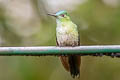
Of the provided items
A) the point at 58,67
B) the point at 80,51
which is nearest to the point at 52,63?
the point at 58,67

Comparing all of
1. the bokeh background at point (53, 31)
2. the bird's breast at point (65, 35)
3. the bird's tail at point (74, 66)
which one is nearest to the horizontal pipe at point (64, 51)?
the bird's tail at point (74, 66)

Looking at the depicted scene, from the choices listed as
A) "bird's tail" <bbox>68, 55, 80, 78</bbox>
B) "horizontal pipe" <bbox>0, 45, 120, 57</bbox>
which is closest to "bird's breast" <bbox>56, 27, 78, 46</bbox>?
"bird's tail" <bbox>68, 55, 80, 78</bbox>

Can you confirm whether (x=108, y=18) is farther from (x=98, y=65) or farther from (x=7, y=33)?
(x=7, y=33)

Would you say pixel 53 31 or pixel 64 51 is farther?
pixel 53 31

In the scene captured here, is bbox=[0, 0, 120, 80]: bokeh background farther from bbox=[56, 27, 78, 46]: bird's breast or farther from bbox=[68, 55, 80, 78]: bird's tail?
bbox=[68, 55, 80, 78]: bird's tail

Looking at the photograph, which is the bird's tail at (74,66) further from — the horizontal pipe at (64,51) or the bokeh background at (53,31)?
the bokeh background at (53,31)

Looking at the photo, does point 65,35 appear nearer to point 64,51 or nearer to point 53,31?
point 64,51

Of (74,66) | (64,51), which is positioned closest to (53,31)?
(74,66)
